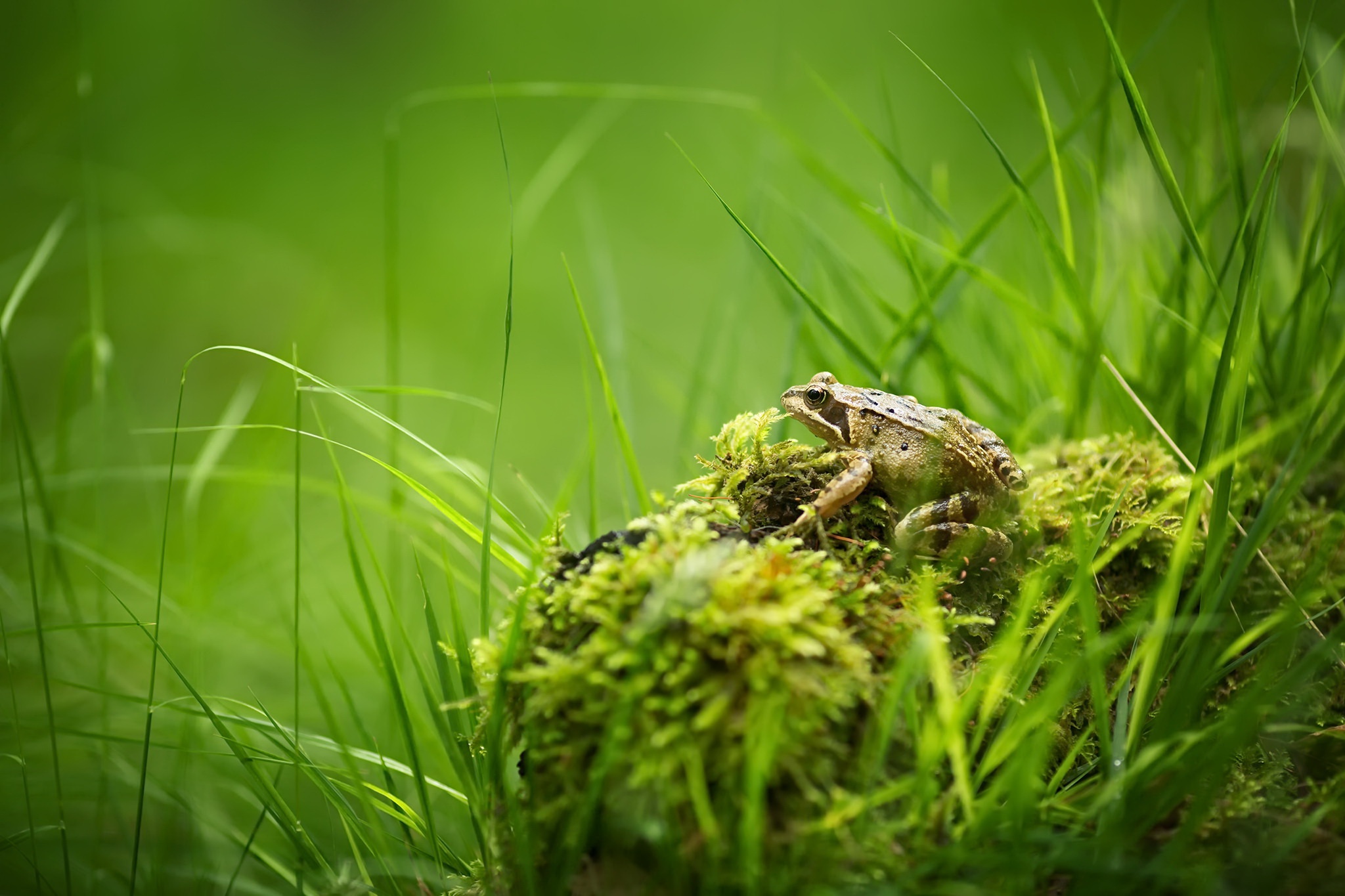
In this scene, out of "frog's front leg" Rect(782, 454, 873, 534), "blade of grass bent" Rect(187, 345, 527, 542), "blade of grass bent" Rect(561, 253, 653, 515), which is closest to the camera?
"blade of grass bent" Rect(187, 345, 527, 542)

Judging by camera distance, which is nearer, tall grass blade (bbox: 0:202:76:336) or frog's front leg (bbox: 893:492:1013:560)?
frog's front leg (bbox: 893:492:1013:560)

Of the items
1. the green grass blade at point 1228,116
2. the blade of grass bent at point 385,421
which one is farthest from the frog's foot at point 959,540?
the green grass blade at point 1228,116

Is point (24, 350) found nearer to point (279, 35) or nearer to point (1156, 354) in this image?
point (279, 35)

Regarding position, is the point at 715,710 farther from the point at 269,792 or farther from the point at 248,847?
the point at 248,847

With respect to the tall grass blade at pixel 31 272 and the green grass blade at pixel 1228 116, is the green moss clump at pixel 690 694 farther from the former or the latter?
the tall grass blade at pixel 31 272

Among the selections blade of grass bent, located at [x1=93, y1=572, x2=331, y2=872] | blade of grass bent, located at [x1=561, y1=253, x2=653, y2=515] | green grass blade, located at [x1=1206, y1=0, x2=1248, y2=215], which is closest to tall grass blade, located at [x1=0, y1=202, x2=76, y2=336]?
blade of grass bent, located at [x1=93, y1=572, x2=331, y2=872]

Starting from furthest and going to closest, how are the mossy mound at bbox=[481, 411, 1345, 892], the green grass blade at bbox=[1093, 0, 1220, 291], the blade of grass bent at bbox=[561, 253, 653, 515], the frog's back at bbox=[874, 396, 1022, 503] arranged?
the frog's back at bbox=[874, 396, 1022, 503] < the blade of grass bent at bbox=[561, 253, 653, 515] < the green grass blade at bbox=[1093, 0, 1220, 291] < the mossy mound at bbox=[481, 411, 1345, 892]

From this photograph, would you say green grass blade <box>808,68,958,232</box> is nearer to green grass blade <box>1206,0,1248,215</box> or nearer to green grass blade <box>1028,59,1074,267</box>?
green grass blade <box>1028,59,1074,267</box>

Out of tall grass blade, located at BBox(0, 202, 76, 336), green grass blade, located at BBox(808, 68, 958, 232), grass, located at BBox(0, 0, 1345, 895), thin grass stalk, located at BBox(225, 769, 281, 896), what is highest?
green grass blade, located at BBox(808, 68, 958, 232)

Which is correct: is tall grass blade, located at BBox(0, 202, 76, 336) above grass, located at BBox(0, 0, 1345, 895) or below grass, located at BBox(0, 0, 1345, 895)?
above
